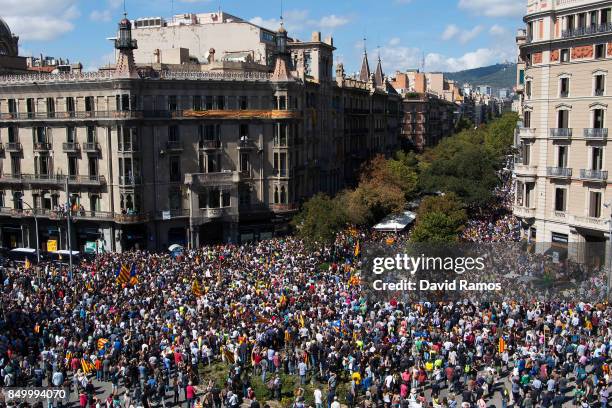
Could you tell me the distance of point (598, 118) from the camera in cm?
4419

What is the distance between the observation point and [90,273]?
4566 centimetres

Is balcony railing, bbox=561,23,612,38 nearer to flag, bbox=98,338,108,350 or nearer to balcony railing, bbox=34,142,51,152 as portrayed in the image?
flag, bbox=98,338,108,350

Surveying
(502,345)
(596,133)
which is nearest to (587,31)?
(596,133)

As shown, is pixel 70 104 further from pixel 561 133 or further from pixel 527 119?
pixel 561 133

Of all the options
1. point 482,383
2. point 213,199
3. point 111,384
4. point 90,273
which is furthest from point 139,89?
point 482,383

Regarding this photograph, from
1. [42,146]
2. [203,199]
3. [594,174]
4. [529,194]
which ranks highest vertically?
[42,146]

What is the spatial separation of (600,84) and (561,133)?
4140mm

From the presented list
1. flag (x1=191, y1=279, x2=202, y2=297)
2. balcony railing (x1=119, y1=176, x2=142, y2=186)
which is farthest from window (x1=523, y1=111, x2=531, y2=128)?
balcony railing (x1=119, y1=176, x2=142, y2=186)

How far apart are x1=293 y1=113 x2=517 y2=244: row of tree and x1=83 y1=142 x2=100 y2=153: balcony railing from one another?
1815cm

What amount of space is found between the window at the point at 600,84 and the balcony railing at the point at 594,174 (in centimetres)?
513

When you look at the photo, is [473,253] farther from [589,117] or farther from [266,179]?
[266,179]

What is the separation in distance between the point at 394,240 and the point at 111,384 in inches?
1198

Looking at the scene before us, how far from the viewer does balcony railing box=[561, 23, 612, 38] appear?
42719mm

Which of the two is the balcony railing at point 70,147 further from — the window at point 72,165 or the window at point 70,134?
the window at point 72,165
